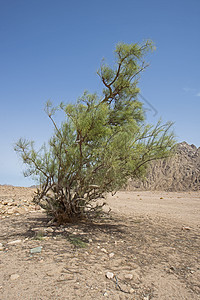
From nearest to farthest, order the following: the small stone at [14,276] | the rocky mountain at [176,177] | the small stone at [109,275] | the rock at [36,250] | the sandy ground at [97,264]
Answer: the sandy ground at [97,264], the small stone at [14,276], the small stone at [109,275], the rock at [36,250], the rocky mountain at [176,177]

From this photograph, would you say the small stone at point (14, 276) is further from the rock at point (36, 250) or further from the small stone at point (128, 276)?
the small stone at point (128, 276)

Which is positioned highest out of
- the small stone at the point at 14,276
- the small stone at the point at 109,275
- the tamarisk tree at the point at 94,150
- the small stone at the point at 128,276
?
the tamarisk tree at the point at 94,150

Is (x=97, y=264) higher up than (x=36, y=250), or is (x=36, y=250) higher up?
(x=36, y=250)

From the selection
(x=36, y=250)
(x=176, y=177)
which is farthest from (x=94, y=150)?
(x=176, y=177)

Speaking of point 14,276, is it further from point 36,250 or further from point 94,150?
point 94,150

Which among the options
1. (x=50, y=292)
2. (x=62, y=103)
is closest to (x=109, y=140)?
(x=62, y=103)

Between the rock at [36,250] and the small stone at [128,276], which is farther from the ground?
the rock at [36,250]

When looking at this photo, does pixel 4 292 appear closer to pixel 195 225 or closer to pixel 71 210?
pixel 71 210

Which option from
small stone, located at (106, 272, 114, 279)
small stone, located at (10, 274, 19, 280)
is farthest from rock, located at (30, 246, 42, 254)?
small stone, located at (106, 272, 114, 279)

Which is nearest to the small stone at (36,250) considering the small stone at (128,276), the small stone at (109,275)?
the small stone at (109,275)

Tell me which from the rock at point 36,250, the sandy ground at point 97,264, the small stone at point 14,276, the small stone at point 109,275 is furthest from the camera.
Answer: the rock at point 36,250

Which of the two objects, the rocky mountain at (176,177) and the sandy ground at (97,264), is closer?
the sandy ground at (97,264)

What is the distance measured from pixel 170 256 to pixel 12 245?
125 inches

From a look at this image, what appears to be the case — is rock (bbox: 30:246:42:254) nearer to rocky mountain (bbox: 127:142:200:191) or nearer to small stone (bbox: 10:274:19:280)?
small stone (bbox: 10:274:19:280)
